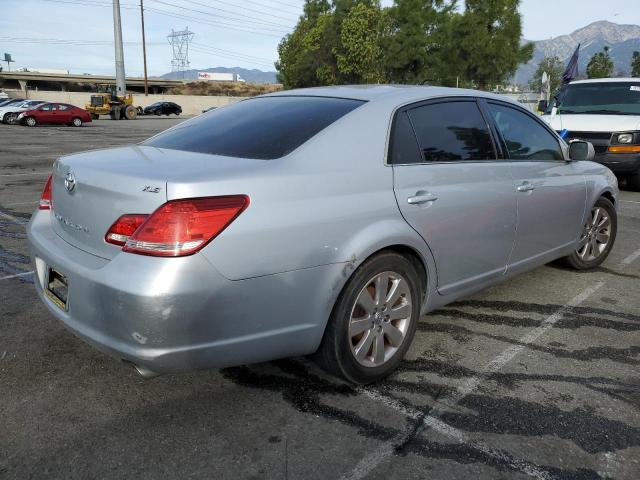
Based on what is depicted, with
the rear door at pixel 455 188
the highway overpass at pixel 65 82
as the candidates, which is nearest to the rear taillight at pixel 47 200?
the rear door at pixel 455 188

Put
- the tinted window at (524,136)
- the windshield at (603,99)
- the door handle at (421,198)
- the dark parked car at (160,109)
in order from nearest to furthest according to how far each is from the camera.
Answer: the door handle at (421,198) → the tinted window at (524,136) → the windshield at (603,99) → the dark parked car at (160,109)

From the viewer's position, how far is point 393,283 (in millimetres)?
2955

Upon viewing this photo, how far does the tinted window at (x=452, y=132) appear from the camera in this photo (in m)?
3.22

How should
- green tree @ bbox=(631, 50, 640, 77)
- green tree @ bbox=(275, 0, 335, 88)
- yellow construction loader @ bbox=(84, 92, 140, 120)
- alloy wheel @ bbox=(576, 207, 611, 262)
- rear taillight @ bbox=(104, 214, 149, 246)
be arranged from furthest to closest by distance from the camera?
green tree @ bbox=(631, 50, 640, 77) → green tree @ bbox=(275, 0, 335, 88) → yellow construction loader @ bbox=(84, 92, 140, 120) → alloy wheel @ bbox=(576, 207, 611, 262) → rear taillight @ bbox=(104, 214, 149, 246)

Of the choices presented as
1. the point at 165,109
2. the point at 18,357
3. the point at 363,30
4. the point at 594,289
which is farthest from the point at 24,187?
the point at 363,30

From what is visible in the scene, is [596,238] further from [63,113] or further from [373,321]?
[63,113]

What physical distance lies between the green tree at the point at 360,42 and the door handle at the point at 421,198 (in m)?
51.1

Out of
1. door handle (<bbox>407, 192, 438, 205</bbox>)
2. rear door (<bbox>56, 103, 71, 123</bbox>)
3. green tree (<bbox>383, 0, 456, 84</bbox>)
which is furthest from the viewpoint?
green tree (<bbox>383, 0, 456, 84</bbox>)

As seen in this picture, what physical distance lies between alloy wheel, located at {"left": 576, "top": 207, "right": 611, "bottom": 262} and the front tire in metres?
2.43

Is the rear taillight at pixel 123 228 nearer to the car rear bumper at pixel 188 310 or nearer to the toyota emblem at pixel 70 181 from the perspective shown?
the car rear bumper at pixel 188 310

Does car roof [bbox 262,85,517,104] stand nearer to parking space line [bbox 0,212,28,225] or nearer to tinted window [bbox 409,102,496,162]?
tinted window [bbox 409,102,496,162]

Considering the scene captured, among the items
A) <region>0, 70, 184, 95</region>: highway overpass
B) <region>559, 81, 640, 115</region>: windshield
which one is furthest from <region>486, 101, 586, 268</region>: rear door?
<region>0, 70, 184, 95</region>: highway overpass

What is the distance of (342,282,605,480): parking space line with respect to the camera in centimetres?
229

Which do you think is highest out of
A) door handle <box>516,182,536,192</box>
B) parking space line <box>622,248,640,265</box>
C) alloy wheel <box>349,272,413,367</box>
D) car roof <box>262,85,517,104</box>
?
car roof <box>262,85,517,104</box>
